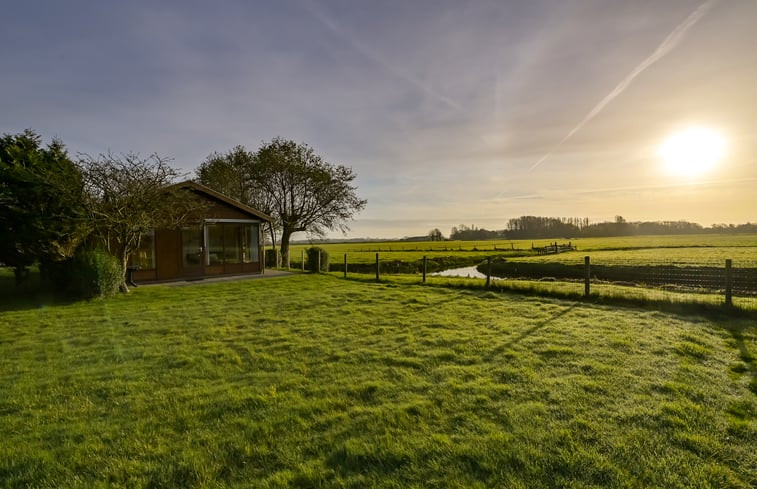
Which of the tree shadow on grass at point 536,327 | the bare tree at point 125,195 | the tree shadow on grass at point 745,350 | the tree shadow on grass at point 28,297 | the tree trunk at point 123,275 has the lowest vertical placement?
the tree shadow on grass at point 745,350

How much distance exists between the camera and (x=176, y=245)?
16188 mm

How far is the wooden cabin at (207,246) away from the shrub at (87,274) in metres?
2.71

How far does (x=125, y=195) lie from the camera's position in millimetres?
12625

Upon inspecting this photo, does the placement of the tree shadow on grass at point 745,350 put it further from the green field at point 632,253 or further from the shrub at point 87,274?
the green field at point 632,253

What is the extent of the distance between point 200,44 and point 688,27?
1397cm

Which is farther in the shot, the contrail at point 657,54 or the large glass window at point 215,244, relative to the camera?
the large glass window at point 215,244

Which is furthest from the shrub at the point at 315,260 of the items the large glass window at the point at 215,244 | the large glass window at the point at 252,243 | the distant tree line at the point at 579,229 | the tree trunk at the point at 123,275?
the distant tree line at the point at 579,229

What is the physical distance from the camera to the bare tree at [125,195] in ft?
40.3

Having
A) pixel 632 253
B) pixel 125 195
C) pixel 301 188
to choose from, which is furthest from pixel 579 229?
pixel 125 195

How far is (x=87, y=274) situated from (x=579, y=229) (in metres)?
132

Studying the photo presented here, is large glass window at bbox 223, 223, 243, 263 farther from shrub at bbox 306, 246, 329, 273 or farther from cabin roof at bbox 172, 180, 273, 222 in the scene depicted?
shrub at bbox 306, 246, 329, 273

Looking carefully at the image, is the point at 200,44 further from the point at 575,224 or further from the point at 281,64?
the point at 575,224

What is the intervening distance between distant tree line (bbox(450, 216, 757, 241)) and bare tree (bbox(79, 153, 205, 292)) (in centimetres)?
11443

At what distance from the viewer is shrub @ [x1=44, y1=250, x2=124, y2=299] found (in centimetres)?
1140
